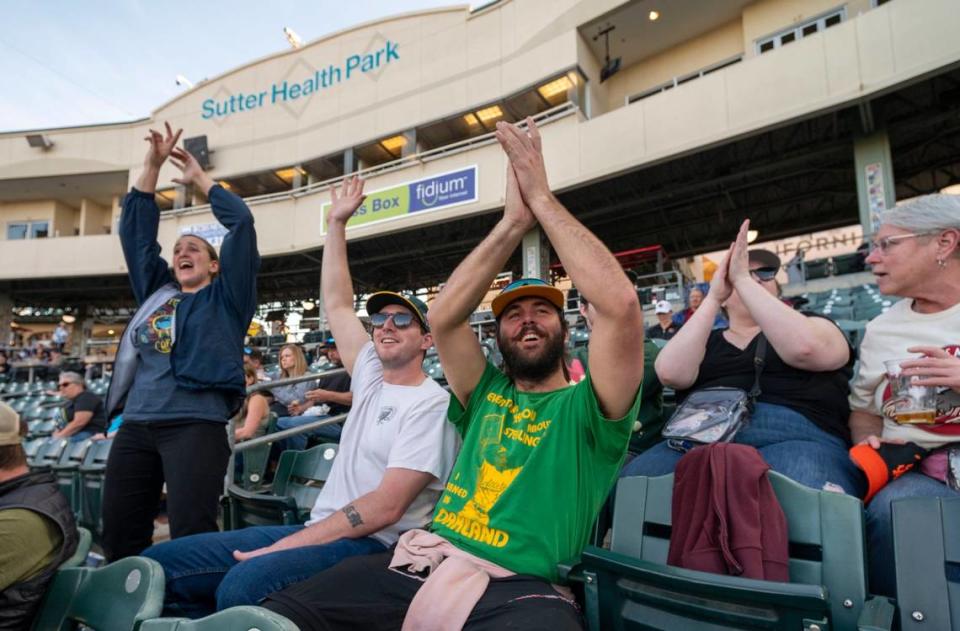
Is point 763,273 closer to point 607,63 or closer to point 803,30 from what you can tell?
point 803,30

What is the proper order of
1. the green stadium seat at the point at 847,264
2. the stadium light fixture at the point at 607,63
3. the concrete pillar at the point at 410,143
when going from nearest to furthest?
the green stadium seat at the point at 847,264 → the stadium light fixture at the point at 607,63 → the concrete pillar at the point at 410,143

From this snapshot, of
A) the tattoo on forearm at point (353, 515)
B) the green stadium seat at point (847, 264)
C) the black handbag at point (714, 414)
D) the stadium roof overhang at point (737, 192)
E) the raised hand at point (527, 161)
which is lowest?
the tattoo on forearm at point (353, 515)

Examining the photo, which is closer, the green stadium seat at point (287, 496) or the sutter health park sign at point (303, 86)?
the green stadium seat at point (287, 496)

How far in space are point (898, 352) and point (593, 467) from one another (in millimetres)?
1165

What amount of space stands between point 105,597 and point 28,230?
91.3 feet

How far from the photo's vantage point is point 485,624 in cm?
132

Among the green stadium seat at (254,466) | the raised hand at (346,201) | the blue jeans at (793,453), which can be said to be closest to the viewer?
the blue jeans at (793,453)

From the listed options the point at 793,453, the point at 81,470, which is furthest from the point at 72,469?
the point at 793,453

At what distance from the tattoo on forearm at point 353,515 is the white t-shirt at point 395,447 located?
0.12 m

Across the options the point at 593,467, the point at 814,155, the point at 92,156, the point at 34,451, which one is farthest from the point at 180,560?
the point at 92,156

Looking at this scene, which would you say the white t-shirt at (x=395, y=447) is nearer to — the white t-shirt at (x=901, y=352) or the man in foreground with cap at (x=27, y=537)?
the man in foreground with cap at (x=27, y=537)

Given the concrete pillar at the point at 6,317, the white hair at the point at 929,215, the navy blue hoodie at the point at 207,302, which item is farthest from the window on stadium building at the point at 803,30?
the concrete pillar at the point at 6,317

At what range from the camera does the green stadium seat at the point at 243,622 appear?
1136 mm

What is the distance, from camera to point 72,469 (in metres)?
4.59
